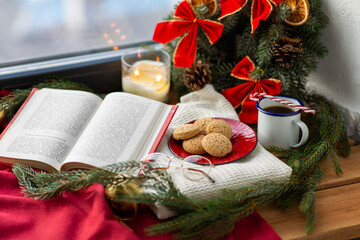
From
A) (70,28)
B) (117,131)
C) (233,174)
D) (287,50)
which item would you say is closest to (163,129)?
(117,131)

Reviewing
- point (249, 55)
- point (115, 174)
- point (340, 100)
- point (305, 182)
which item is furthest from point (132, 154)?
point (340, 100)

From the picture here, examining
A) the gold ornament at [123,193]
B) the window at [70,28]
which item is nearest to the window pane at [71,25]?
the window at [70,28]

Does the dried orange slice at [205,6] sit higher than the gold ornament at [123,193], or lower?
higher

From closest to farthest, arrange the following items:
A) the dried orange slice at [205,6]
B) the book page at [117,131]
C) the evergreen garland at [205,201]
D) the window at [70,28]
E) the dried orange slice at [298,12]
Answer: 1. the evergreen garland at [205,201]
2. the book page at [117,131]
3. the dried orange slice at [298,12]
4. the dried orange slice at [205,6]
5. the window at [70,28]

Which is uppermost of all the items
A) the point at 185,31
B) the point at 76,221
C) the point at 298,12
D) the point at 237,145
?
the point at 298,12

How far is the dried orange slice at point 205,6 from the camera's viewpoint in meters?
1.10

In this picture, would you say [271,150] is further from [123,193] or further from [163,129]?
[123,193]

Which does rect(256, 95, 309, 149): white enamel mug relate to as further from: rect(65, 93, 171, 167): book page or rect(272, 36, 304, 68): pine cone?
rect(65, 93, 171, 167): book page

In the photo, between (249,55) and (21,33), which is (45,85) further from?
(249,55)

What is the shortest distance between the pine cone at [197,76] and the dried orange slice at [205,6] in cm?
14

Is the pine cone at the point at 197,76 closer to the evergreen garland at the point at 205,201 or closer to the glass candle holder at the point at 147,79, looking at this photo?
the glass candle holder at the point at 147,79

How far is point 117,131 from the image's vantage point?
3.02ft

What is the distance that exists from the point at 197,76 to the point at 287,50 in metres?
0.25

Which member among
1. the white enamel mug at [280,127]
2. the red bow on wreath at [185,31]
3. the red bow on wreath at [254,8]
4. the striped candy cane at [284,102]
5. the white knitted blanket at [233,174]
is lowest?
the white knitted blanket at [233,174]
